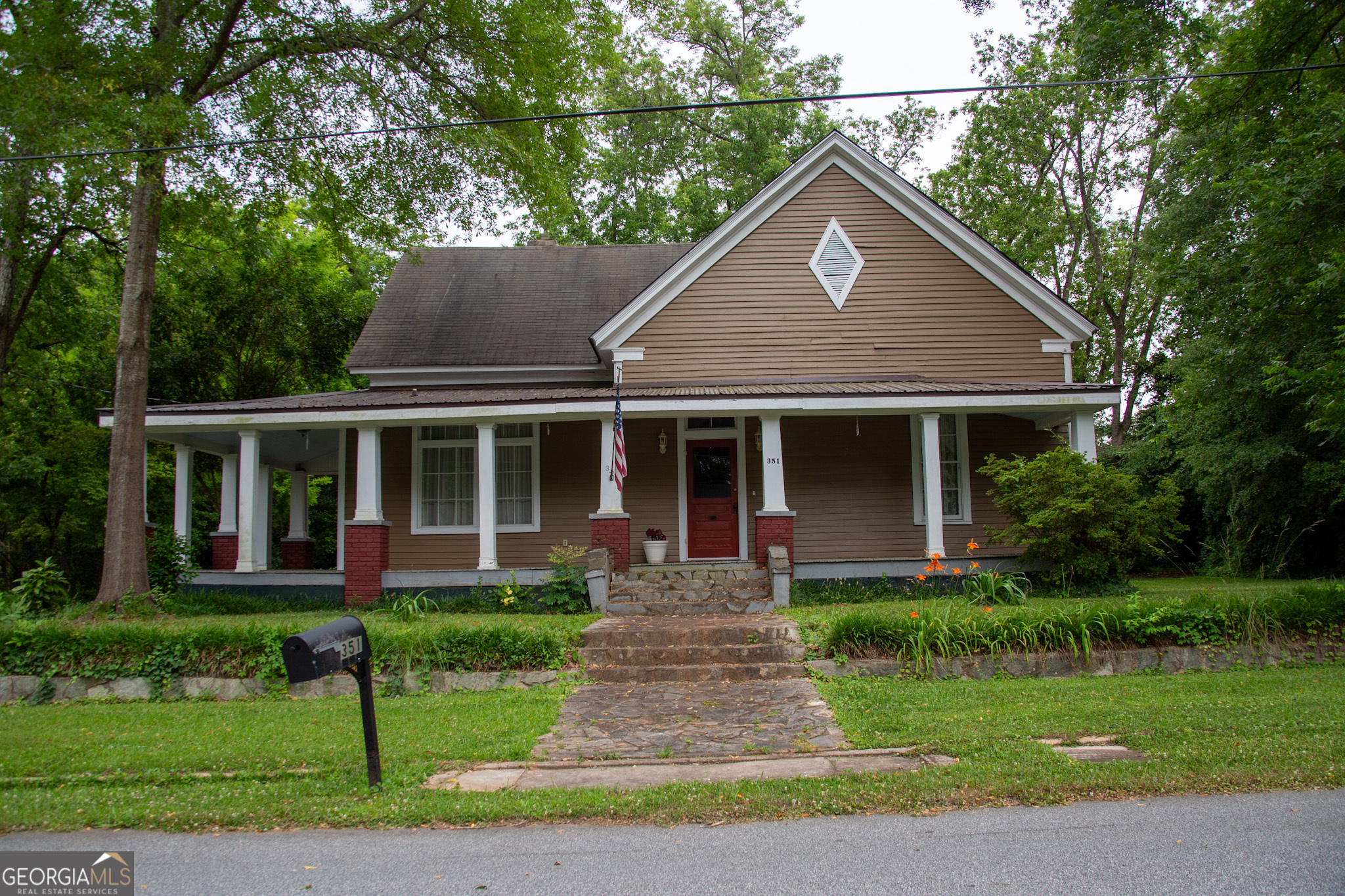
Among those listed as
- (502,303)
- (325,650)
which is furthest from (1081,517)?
(502,303)

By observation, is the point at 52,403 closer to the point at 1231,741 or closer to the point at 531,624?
the point at 531,624

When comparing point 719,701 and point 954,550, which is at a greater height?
point 954,550

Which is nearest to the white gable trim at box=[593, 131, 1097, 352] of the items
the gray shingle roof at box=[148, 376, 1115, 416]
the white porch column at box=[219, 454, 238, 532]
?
the gray shingle roof at box=[148, 376, 1115, 416]

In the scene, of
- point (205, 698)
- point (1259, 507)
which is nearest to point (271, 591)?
point (205, 698)

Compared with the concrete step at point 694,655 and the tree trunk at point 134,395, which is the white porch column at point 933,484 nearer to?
the concrete step at point 694,655

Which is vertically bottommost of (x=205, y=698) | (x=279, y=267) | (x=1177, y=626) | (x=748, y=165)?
(x=205, y=698)

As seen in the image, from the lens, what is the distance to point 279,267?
20828mm

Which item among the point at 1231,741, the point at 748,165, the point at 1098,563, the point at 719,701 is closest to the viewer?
the point at 1231,741

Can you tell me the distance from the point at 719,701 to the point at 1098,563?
21.2ft

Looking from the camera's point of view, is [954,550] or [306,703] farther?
[954,550]

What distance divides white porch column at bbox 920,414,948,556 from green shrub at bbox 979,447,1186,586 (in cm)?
96

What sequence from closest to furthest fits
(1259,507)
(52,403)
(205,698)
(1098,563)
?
(205,698), (1098,563), (1259,507), (52,403)

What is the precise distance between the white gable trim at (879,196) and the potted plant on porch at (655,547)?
11.1ft

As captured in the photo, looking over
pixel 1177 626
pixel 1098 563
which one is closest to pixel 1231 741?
pixel 1177 626
